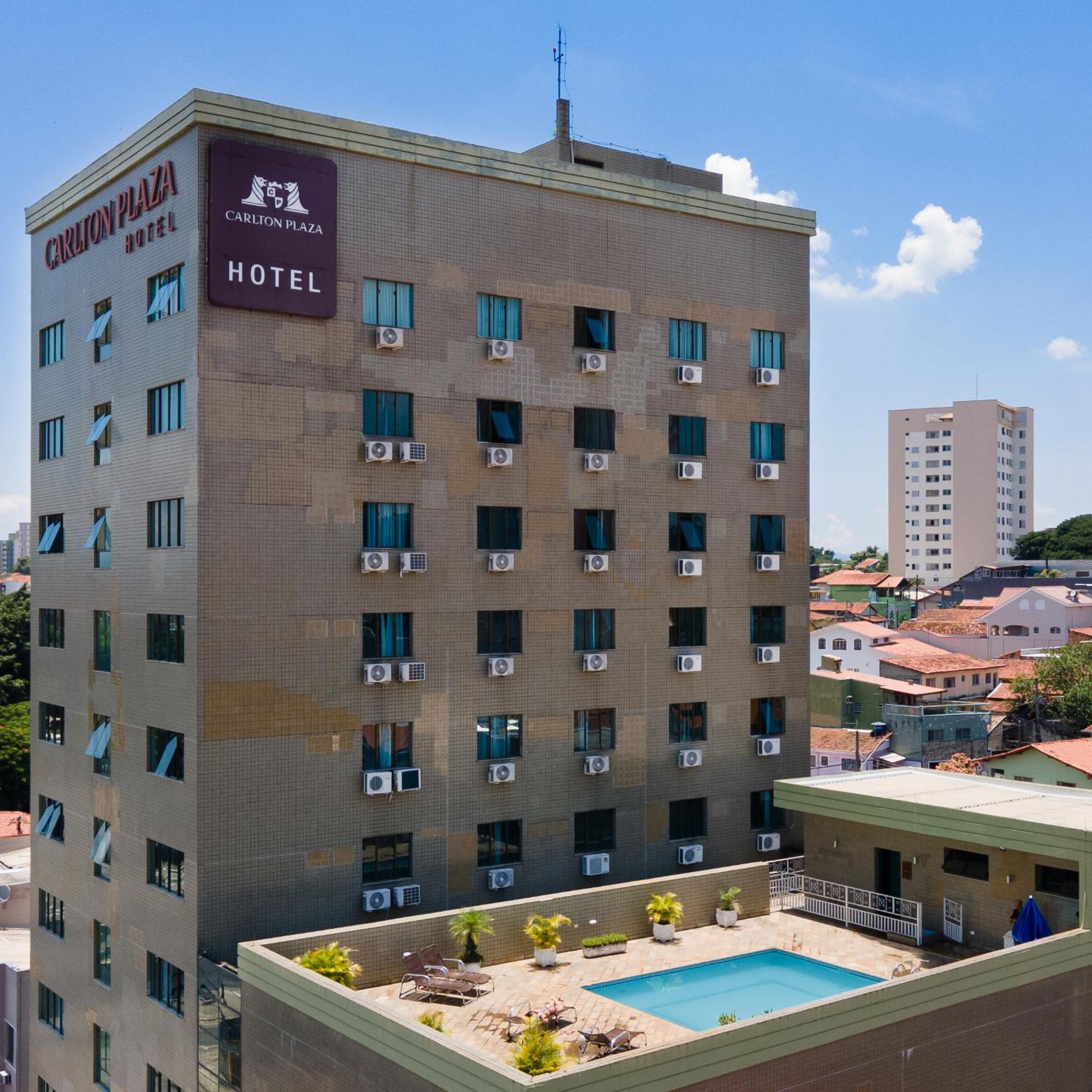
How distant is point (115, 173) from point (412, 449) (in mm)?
8913

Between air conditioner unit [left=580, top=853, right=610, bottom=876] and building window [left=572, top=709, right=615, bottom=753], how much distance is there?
91.1 inches

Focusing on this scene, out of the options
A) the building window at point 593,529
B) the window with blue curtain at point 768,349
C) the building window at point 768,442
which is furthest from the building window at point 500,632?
the window with blue curtain at point 768,349

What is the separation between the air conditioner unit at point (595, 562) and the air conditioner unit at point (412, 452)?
15.1 feet

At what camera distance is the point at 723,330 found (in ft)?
97.6

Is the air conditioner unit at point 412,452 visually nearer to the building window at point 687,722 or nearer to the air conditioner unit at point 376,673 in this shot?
the air conditioner unit at point 376,673

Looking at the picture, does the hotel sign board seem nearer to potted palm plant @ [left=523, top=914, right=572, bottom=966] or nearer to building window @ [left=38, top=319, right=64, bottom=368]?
building window @ [left=38, top=319, right=64, bottom=368]

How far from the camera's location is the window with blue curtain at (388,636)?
25062 mm

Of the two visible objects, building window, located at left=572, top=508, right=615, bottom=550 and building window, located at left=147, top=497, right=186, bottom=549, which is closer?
building window, located at left=147, top=497, right=186, bottom=549

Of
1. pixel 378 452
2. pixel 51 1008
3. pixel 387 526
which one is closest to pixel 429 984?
pixel 387 526

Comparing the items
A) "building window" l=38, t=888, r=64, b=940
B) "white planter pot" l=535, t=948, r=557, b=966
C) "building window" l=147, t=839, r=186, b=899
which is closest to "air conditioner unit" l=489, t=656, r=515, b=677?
"white planter pot" l=535, t=948, r=557, b=966

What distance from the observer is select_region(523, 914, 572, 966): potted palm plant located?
23.5 metres

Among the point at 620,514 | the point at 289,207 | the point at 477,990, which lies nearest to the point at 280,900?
the point at 477,990

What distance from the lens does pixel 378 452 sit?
24.7m

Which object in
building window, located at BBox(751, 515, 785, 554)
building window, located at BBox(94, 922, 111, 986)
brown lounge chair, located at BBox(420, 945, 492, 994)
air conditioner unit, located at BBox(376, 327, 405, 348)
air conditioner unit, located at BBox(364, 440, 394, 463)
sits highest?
air conditioner unit, located at BBox(376, 327, 405, 348)
